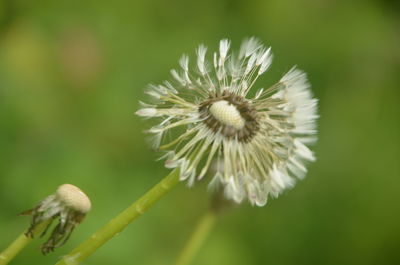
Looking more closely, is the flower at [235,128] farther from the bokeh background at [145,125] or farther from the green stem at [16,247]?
the bokeh background at [145,125]

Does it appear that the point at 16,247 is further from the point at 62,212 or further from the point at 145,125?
the point at 145,125

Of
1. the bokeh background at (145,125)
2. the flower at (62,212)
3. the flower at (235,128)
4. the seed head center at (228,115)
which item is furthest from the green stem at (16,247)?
the bokeh background at (145,125)

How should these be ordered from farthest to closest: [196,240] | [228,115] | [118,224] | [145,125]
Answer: [145,125] < [196,240] < [228,115] < [118,224]

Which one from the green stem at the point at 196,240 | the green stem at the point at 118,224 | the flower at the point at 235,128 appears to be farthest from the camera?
the green stem at the point at 196,240

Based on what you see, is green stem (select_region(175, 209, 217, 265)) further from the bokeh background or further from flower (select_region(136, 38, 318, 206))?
the bokeh background

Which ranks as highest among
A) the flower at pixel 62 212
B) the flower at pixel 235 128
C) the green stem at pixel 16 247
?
the flower at pixel 235 128

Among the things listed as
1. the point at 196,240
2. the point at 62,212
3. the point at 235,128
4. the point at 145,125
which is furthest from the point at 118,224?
the point at 145,125

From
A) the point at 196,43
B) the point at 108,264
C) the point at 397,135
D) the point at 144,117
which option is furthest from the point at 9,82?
the point at 397,135
